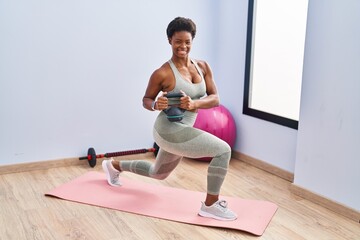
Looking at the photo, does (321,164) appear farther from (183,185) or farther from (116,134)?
(116,134)

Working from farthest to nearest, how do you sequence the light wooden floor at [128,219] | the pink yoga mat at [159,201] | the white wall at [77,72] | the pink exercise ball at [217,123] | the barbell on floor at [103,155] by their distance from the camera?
1. the pink exercise ball at [217,123]
2. the barbell on floor at [103,155]
3. the white wall at [77,72]
4. the pink yoga mat at [159,201]
5. the light wooden floor at [128,219]

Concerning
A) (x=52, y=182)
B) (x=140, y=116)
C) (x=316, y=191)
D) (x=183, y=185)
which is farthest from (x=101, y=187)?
(x=316, y=191)

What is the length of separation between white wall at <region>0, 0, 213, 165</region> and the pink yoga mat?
1.60 feet

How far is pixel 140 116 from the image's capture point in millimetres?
3357

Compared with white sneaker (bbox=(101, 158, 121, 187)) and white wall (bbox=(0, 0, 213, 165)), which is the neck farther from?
white wall (bbox=(0, 0, 213, 165))

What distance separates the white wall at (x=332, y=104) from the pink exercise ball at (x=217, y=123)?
30.0 inches

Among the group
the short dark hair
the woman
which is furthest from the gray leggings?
the short dark hair

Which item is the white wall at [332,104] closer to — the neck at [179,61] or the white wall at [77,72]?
the neck at [179,61]

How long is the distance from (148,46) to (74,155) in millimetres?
1101

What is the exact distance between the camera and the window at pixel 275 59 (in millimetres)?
2852

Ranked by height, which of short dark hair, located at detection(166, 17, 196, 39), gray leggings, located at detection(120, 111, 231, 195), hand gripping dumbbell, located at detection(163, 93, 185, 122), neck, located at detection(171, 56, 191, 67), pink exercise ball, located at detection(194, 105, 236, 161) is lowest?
pink exercise ball, located at detection(194, 105, 236, 161)

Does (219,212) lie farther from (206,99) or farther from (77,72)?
(77,72)

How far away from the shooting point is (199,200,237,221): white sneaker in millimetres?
2186

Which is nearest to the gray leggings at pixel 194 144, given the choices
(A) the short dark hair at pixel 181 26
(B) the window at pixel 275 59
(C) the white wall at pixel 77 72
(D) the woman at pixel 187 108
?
(D) the woman at pixel 187 108
